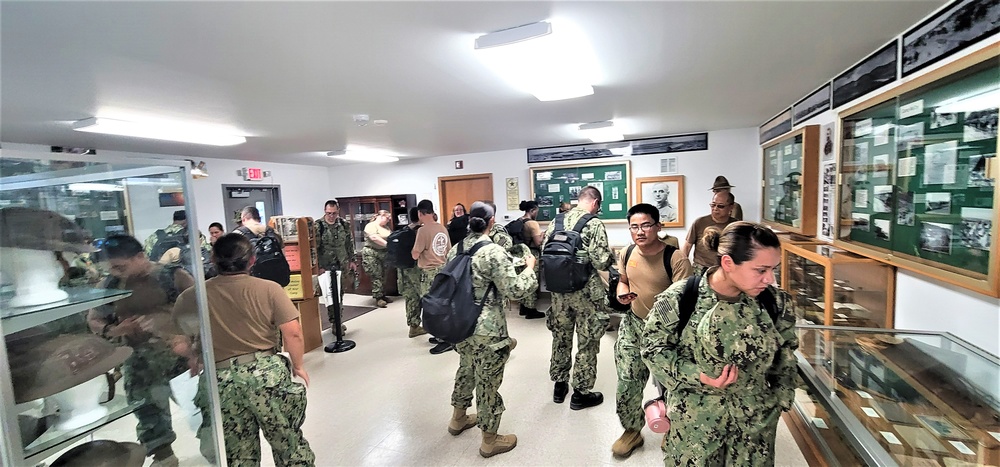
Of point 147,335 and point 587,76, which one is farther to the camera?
point 587,76

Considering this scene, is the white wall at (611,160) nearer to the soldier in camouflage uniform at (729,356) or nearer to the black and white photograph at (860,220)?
the black and white photograph at (860,220)

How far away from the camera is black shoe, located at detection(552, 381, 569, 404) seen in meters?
3.30

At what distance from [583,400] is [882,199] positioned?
2.35 m

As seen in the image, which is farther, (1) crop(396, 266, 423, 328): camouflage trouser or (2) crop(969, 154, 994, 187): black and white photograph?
(1) crop(396, 266, 423, 328): camouflage trouser

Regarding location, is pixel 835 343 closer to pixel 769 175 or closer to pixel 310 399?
A: pixel 769 175

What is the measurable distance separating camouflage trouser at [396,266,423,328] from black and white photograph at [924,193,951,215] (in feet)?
15.0

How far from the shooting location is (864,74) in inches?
100

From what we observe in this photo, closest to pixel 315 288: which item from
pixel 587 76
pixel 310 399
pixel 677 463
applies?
pixel 310 399

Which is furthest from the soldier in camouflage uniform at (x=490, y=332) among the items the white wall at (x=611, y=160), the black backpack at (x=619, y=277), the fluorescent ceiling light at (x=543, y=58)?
the white wall at (x=611, y=160)

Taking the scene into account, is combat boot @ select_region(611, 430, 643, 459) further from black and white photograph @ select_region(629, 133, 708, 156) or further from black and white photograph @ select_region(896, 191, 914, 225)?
black and white photograph @ select_region(629, 133, 708, 156)

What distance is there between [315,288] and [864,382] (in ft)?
16.2

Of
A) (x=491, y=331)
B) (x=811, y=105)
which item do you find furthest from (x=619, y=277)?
(x=811, y=105)

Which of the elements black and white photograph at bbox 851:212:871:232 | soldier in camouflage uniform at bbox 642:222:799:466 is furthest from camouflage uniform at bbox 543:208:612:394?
black and white photograph at bbox 851:212:871:232

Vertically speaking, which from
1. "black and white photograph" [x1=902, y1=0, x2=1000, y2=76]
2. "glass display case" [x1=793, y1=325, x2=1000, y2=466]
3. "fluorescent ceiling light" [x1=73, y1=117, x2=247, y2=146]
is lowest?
"glass display case" [x1=793, y1=325, x2=1000, y2=466]
